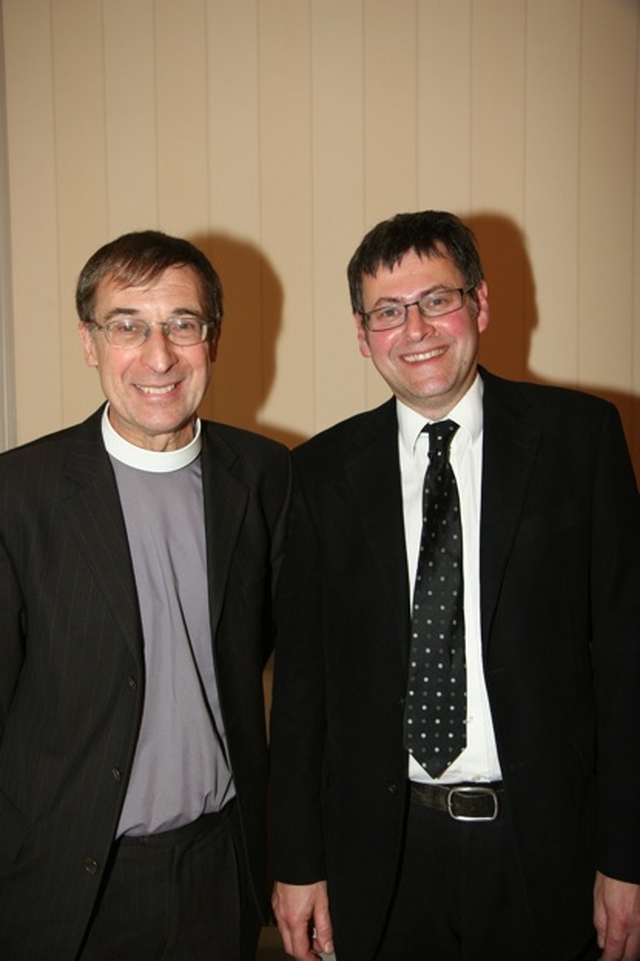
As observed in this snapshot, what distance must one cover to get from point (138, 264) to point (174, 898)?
118cm

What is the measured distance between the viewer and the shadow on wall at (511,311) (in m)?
2.45

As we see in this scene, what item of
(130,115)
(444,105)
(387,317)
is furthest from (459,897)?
(130,115)

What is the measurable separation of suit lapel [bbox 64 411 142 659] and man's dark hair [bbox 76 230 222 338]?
0.30 metres

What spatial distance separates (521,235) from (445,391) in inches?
42.0

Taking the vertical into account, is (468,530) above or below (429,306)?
below

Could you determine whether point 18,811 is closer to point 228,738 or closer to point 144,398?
point 228,738

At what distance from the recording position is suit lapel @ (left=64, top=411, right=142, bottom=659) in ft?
5.05

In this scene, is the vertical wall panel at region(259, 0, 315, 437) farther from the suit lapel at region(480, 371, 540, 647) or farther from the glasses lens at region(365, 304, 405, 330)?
the suit lapel at region(480, 371, 540, 647)

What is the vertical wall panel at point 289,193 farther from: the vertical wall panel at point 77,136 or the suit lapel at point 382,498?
the suit lapel at point 382,498

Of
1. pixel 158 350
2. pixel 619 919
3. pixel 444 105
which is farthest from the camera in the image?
pixel 444 105

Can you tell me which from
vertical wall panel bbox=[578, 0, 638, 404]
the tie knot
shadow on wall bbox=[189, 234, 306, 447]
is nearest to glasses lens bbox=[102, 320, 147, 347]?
the tie knot

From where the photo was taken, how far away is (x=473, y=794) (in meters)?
1.52

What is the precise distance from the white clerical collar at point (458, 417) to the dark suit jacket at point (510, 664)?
3 cm

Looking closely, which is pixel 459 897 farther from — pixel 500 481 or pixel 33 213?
pixel 33 213
